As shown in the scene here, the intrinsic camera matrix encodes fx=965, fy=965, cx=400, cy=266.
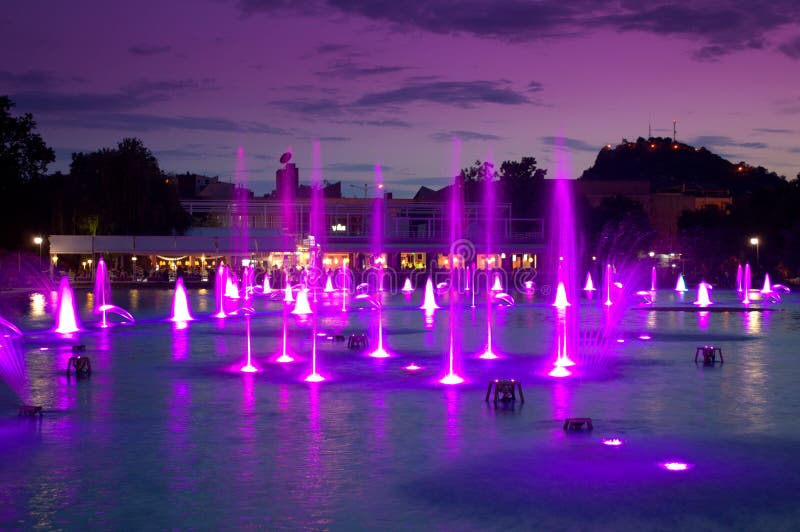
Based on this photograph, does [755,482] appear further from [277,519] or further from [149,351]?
[149,351]

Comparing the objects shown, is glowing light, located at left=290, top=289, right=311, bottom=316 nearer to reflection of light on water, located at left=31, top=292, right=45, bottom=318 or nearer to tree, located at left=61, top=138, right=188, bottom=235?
reflection of light on water, located at left=31, top=292, right=45, bottom=318

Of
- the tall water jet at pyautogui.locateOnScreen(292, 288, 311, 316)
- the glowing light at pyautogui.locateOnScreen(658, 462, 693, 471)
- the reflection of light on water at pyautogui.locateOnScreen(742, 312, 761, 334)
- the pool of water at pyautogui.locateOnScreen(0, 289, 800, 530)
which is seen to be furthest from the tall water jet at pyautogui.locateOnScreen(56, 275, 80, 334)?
the glowing light at pyautogui.locateOnScreen(658, 462, 693, 471)

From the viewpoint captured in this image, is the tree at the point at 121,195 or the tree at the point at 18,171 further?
the tree at the point at 121,195

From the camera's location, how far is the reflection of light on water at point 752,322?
28.6 metres

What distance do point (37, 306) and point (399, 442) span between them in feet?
112

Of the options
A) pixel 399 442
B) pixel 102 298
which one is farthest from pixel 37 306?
pixel 399 442

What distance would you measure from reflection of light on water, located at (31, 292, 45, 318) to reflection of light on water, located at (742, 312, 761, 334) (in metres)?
24.6

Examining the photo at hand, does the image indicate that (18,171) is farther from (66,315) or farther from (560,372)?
(560,372)

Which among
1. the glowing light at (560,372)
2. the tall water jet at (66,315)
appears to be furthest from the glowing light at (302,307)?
the glowing light at (560,372)

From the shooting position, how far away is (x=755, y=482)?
9930 mm

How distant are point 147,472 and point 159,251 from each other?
67.2 m

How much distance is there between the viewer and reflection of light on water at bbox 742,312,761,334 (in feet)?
93.8

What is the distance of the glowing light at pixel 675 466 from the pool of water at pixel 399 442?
128 millimetres

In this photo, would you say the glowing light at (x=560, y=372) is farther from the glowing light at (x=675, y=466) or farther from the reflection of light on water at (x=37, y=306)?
the reflection of light on water at (x=37, y=306)
